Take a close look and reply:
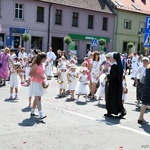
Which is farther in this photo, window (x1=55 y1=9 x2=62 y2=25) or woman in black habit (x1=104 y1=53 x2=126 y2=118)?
window (x1=55 y1=9 x2=62 y2=25)

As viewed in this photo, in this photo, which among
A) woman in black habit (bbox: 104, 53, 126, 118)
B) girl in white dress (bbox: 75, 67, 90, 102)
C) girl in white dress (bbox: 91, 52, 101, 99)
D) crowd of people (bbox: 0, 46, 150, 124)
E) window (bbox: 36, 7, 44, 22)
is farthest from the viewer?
window (bbox: 36, 7, 44, 22)

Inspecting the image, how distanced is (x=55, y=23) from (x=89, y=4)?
6.05 m

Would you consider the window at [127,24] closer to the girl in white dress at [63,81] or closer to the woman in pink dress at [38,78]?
the girl in white dress at [63,81]

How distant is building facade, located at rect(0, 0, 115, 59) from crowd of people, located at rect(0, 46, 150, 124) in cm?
1540

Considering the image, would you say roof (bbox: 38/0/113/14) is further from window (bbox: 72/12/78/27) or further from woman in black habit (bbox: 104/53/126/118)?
woman in black habit (bbox: 104/53/126/118)

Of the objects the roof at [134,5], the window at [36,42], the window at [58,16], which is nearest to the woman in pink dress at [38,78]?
the window at [36,42]

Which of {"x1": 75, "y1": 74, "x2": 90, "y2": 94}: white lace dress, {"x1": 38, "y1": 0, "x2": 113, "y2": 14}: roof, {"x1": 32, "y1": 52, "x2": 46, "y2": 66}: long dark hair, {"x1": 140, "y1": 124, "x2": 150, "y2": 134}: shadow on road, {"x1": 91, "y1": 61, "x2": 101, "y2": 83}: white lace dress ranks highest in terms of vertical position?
{"x1": 38, "y1": 0, "x2": 113, "y2": 14}: roof

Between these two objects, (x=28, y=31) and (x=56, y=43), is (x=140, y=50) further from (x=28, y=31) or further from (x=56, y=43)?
(x=28, y=31)

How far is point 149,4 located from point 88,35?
15533 millimetres

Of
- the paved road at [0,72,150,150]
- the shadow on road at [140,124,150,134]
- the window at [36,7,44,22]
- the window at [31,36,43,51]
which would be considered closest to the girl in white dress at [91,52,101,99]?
the paved road at [0,72,150,150]

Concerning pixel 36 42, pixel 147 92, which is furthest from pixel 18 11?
pixel 147 92

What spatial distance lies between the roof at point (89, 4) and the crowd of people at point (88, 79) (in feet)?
64.3

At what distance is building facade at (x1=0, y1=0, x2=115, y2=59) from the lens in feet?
106

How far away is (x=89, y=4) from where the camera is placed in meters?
39.4
